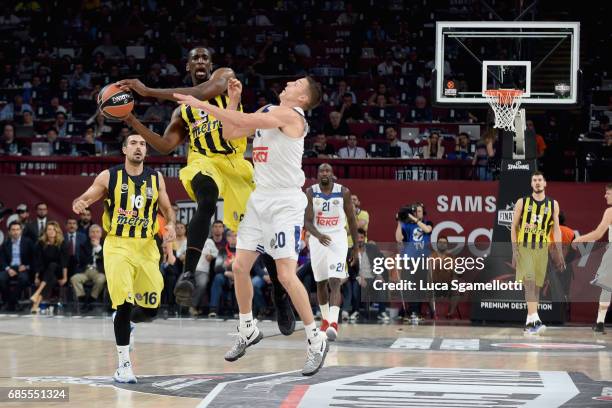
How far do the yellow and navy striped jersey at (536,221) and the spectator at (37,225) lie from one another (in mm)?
7510

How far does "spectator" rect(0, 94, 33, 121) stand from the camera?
2034 cm

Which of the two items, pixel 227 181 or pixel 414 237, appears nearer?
pixel 227 181

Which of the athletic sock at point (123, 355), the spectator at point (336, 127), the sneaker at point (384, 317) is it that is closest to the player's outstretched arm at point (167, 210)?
the athletic sock at point (123, 355)

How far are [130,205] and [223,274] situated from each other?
257 inches

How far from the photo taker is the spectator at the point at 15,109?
20.3m

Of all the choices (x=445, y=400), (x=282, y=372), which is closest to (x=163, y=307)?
(x=282, y=372)

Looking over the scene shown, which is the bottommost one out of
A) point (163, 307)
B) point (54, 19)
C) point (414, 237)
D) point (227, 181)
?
point (163, 307)

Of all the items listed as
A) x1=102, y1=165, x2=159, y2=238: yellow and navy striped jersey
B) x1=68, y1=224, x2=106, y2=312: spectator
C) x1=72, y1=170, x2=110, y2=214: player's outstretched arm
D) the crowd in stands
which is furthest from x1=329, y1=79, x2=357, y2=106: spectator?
x1=72, y1=170, x2=110, y2=214: player's outstretched arm

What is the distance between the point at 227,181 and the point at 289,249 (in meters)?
0.84

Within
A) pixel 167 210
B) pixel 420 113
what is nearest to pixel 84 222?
pixel 420 113

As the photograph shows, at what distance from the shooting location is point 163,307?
16.8m

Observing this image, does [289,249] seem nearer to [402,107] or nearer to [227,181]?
[227,181]

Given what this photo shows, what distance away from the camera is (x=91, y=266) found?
16422 millimetres

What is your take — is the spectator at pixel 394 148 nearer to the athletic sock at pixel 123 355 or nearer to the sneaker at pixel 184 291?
the athletic sock at pixel 123 355
